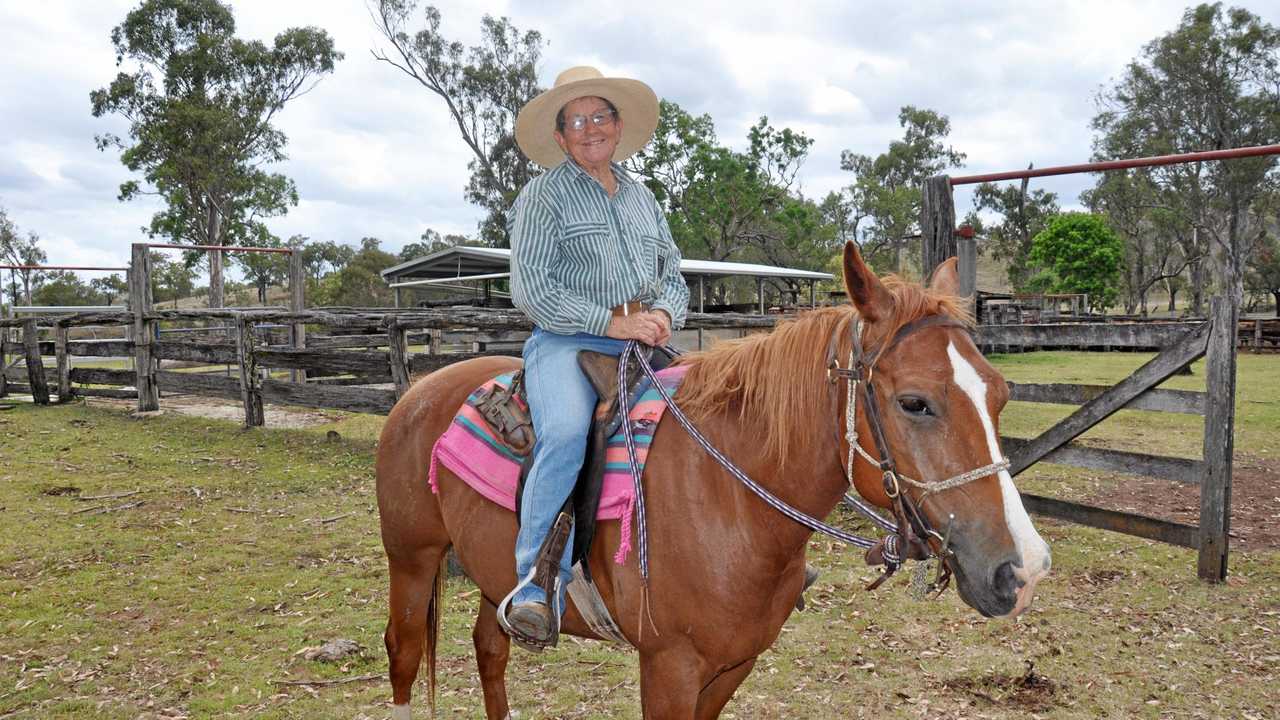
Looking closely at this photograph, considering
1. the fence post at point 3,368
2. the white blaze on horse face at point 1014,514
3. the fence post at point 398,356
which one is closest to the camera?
the white blaze on horse face at point 1014,514

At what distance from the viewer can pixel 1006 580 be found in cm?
184

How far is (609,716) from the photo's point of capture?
12.8 ft

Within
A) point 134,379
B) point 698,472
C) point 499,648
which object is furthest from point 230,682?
point 134,379

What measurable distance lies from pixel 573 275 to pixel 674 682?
1479mm

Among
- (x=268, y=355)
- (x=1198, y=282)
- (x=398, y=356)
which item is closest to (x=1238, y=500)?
(x=398, y=356)

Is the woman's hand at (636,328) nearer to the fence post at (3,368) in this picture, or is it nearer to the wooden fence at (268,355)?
the wooden fence at (268,355)

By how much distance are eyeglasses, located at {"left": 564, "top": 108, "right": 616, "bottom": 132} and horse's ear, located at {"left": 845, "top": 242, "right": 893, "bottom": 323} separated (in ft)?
4.55

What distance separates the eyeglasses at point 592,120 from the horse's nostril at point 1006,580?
2.15m

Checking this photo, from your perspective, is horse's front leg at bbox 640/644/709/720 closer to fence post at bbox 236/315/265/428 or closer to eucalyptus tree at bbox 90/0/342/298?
fence post at bbox 236/315/265/428

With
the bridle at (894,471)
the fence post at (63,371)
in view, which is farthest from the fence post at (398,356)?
the fence post at (63,371)

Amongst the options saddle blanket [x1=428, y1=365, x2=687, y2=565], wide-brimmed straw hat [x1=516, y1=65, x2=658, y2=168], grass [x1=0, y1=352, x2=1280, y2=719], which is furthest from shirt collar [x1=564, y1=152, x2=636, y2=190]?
grass [x1=0, y1=352, x2=1280, y2=719]

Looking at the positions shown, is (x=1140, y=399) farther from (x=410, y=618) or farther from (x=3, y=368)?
(x=3, y=368)

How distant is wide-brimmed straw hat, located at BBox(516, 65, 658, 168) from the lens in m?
3.00

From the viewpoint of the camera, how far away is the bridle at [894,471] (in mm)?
1940
